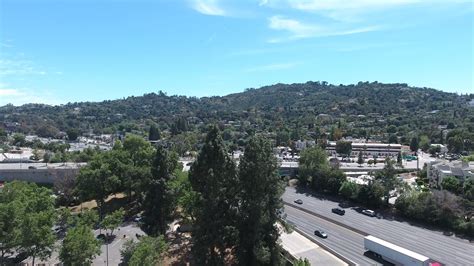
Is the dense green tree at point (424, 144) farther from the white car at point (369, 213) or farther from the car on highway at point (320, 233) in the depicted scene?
the car on highway at point (320, 233)

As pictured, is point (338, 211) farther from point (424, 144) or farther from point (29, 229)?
point (424, 144)

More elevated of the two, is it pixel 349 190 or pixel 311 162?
pixel 311 162

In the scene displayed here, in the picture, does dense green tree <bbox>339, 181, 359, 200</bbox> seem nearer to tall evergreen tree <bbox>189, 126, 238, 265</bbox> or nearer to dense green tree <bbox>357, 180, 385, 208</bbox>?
dense green tree <bbox>357, 180, 385, 208</bbox>

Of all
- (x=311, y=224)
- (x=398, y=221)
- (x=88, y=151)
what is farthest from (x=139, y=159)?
(x=88, y=151)

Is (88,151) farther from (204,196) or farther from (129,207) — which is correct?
(204,196)

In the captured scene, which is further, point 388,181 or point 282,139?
point 282,139

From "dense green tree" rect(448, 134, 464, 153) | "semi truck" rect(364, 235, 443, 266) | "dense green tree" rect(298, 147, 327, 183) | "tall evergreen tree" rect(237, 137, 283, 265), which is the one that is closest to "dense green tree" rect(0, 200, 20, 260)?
"tall evergreen tree" rect(237, 137, 283, 265)

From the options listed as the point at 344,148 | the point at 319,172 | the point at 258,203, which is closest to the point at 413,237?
the point at 319,172
